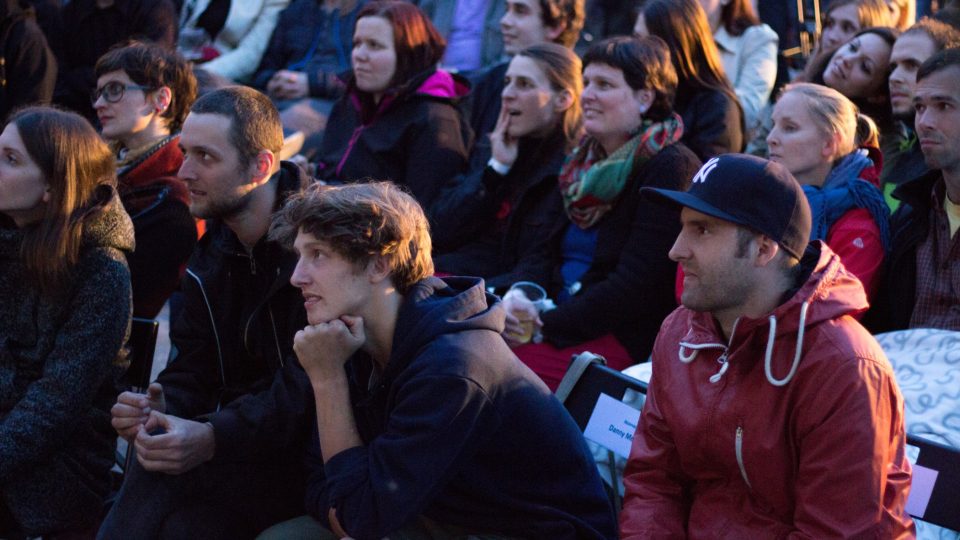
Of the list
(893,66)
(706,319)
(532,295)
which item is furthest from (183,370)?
(893,66)

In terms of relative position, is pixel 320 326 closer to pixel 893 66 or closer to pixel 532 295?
pixel 532 295

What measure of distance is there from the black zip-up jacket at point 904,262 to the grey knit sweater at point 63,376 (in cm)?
254

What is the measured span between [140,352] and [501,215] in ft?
5.65

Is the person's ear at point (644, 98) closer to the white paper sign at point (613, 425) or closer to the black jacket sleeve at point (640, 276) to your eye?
the black jacket sleeve at point (640, 276)

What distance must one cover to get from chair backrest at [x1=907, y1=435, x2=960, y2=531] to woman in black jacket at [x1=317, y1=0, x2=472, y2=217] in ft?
9.50

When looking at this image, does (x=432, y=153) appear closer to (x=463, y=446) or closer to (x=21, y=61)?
(x=21, y=61)

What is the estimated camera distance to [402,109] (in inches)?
221

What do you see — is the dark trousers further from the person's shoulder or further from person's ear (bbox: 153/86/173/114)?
person's ear (bbox: 153/86/173/114)

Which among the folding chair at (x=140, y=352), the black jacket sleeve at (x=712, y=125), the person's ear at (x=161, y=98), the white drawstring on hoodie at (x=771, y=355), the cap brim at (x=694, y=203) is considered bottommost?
the folding chair at (x=140, y=352)

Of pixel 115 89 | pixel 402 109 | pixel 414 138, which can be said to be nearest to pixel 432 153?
pixel 414 138

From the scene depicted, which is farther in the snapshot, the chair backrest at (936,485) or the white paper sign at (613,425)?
the white paper sign at (613,425)

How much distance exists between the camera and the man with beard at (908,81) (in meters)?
4.64

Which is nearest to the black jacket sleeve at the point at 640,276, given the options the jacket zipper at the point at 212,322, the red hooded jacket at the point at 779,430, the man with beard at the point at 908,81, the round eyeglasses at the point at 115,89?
the man with beard at the point at 908,81

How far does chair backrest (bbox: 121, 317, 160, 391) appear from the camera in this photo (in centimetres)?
407
